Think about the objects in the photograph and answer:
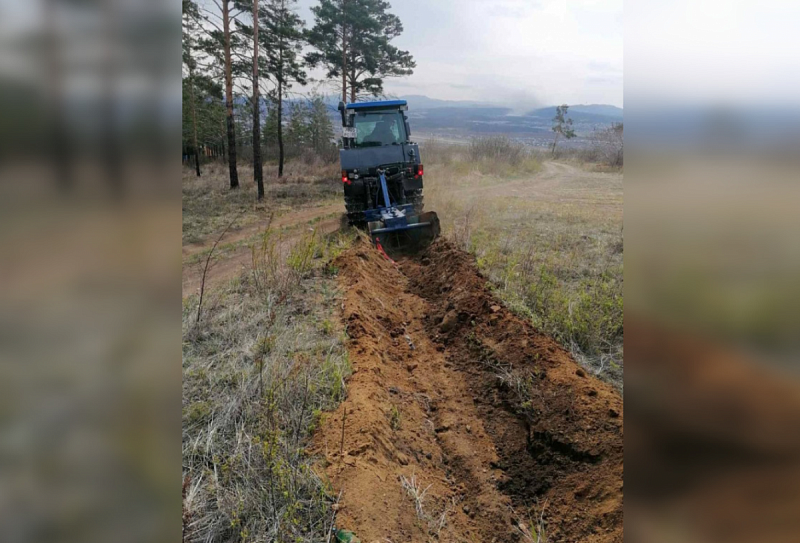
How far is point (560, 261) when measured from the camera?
258 inches

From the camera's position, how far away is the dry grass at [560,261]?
414 cm

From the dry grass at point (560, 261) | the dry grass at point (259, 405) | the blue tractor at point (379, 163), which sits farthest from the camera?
the blue tractor at point (379, 163)

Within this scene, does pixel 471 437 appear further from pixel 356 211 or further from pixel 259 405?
pixel 356 211

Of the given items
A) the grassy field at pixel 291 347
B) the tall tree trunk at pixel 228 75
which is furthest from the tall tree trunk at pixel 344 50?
the grassy field at pixel 291 347

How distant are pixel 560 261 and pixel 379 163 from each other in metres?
4.48

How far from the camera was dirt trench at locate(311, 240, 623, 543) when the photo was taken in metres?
2.45

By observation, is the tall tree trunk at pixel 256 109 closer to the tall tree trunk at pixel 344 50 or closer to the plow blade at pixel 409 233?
the tall tree trunk at pixel 344 50

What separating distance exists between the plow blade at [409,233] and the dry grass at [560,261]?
45cm

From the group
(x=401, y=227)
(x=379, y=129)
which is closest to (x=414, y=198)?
(x=379, y=129)
